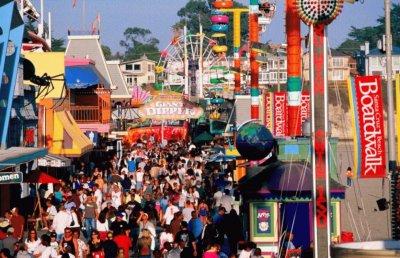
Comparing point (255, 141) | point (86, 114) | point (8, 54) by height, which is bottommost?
point (255, 141)

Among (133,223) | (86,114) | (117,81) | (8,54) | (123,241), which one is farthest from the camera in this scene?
(117,81)

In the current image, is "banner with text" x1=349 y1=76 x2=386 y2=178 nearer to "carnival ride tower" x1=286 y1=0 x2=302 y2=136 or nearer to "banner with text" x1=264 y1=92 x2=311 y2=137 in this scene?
"carnival ride tower" x1=286 y1=0 x2=302 y2=136

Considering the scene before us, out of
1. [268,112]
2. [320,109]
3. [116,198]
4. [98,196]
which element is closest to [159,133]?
[268,112]

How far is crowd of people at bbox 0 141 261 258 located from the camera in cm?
2208

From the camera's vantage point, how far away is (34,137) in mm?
40469

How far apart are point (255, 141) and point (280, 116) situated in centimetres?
1329

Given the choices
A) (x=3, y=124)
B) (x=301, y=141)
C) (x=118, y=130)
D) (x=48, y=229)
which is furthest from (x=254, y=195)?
(x=118, y=130)

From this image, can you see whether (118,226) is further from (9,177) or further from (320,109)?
(320,109)

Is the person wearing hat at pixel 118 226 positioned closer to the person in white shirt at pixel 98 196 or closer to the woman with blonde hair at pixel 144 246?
the woman with blonde hair at pixel 144 246

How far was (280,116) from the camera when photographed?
41.1 m

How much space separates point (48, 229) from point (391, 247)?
14.5 m

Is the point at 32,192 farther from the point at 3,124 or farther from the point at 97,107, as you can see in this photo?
the point at 97,107

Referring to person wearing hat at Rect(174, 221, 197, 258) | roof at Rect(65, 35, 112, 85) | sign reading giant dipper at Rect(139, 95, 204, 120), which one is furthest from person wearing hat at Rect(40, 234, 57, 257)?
roof at Rect(65, 35, 112, 85)

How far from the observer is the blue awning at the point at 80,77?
55.7 metres
